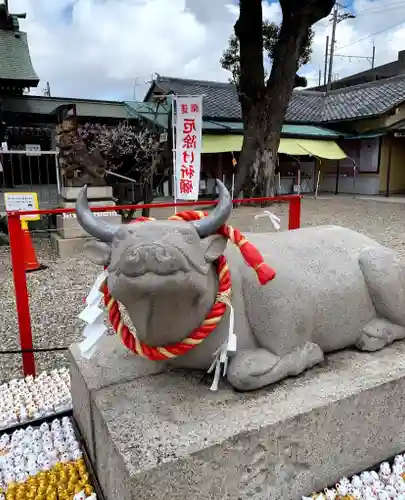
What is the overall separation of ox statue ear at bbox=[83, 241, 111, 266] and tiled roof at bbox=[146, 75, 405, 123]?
14.3 meters

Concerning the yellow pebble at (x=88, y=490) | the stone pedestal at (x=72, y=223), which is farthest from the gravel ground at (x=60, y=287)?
the yellow pebble at (x=88, y=490)

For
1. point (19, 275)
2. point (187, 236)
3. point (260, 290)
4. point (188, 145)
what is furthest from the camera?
point (188, 145)

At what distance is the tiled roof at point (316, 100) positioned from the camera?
621 inches

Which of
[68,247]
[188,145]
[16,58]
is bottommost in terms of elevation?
[68,247]

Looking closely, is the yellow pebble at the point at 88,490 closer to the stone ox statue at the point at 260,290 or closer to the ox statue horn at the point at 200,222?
the stone ox statue at the point at 260,290

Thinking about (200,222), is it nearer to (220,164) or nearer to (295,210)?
(295,210)

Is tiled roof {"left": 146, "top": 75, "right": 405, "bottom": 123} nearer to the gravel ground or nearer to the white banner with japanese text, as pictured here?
the gravel ground

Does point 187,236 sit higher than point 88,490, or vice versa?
point 187,236

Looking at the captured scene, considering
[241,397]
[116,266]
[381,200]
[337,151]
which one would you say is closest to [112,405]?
[241,397]

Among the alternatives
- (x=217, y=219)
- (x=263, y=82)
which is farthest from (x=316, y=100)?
(x=217, y=219)

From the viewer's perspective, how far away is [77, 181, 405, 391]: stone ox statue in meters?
1.46

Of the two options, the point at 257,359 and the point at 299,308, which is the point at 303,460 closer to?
the point at 257,359

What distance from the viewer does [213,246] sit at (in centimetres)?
164

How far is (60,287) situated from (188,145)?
10.7 ft
